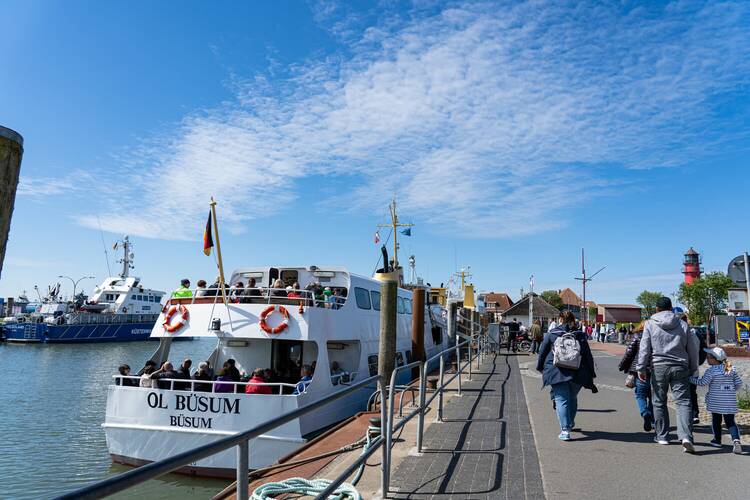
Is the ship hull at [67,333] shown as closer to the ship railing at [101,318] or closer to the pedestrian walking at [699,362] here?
the ship railing at [101,318]

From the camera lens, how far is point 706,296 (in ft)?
230

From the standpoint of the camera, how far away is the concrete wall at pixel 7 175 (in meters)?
2.98

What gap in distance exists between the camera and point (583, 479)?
5.36 m

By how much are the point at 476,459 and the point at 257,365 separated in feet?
24.8

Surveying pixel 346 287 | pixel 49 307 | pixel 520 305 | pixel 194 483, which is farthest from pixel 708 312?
pixel 49 307

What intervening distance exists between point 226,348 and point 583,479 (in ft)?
30.5

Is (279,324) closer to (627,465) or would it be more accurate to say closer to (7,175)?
(627,465)

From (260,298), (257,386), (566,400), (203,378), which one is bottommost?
(257,386)

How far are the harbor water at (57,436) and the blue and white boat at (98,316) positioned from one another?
2085cm

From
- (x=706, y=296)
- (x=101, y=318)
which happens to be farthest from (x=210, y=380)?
(x=706, y=296)

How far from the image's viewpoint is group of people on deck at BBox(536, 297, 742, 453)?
636 cm

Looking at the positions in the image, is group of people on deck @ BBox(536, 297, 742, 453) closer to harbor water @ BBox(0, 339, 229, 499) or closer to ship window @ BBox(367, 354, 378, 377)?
harbor water @ BBox(0, 339, 229, 499)

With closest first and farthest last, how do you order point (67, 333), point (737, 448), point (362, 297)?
point (737, 448) < point (362, 297) < point (67, 333)

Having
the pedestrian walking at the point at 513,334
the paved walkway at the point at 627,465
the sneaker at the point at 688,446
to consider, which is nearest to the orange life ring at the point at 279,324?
the paved walkway at the point at 627,465
